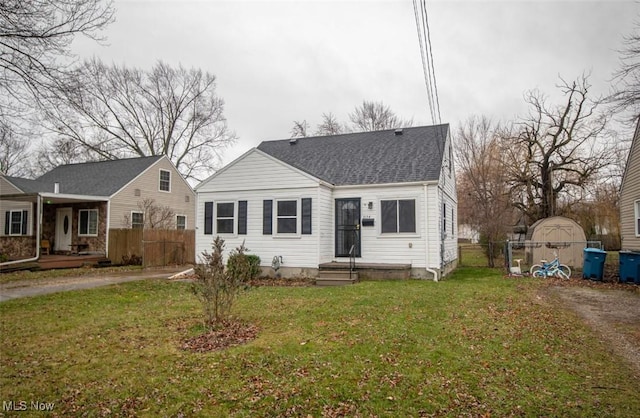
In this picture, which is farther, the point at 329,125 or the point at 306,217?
the point at 329,125

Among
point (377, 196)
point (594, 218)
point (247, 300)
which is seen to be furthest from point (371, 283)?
point (594, 218)

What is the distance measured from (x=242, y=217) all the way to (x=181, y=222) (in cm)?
1254

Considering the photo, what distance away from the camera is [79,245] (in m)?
20.3

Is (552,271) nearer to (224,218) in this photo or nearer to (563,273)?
(563,273)

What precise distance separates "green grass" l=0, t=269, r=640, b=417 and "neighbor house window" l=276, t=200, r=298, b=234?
5.04 m

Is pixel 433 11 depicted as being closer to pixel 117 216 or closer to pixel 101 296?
pixel 101 296

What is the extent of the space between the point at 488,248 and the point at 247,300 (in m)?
13.7

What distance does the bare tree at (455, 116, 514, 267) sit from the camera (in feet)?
71.7

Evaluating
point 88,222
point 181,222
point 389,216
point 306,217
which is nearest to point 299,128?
point 181,222

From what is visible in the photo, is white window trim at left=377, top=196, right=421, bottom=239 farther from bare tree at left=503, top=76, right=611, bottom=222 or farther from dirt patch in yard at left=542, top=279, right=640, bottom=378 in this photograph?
bare tree at left=503, top=76, right=611, bottom=222

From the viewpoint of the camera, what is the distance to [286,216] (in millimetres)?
13508

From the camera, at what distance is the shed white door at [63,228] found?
838 inches

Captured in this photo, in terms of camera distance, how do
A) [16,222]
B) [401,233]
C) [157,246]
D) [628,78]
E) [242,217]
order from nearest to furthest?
[628,78] → [401,233] → [242,217] → [157,246] → [16,222]

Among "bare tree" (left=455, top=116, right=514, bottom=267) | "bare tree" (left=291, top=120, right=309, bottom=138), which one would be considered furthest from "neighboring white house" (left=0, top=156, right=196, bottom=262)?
"bare tree" (left=455, top=116, right=514, bottom=267)
